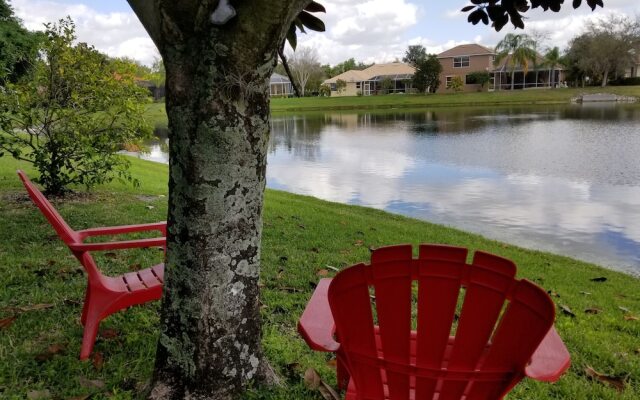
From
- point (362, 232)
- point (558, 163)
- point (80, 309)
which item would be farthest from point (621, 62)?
point (80, 309)

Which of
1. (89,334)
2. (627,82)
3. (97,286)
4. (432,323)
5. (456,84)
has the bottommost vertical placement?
(89,334)

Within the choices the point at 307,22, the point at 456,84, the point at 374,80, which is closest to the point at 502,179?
the point at 307,22

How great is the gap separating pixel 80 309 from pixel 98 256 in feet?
4.47

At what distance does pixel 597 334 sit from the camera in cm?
385

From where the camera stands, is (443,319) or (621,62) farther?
(621,62)

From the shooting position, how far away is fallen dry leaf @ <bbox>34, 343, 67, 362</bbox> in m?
3.00

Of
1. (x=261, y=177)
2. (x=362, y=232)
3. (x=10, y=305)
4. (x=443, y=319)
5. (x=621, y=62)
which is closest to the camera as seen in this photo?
(x=443, y=319)

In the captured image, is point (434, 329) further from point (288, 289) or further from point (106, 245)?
point (288, 289)

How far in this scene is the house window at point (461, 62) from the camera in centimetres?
6806

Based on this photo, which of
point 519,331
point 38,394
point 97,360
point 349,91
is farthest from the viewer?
point 349,91

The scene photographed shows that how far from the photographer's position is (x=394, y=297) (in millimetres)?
2104

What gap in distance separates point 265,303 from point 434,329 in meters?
2.10

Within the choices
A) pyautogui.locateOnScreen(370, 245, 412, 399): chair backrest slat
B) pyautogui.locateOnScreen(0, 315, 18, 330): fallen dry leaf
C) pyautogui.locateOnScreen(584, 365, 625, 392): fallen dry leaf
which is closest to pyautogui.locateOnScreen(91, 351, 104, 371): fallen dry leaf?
pyautogui.locateOnScreen(0, 315, 18, 330): fallen dry leaf

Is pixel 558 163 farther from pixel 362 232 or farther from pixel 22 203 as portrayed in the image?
pixel 22 203
